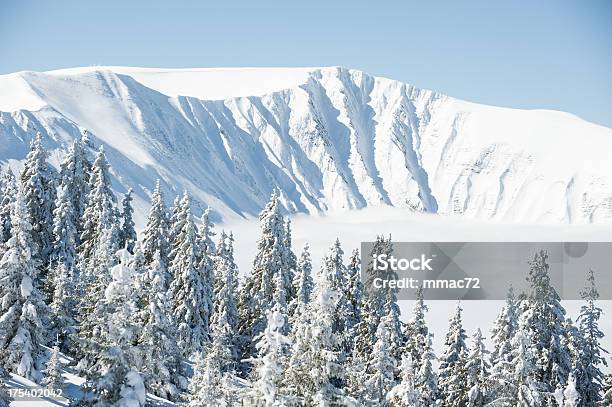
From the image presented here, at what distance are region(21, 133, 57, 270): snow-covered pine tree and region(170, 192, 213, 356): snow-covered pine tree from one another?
943cm

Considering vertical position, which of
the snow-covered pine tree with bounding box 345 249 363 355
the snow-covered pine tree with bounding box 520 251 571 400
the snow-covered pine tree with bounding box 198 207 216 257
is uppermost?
the snow-covered pine tree with bounding box 198 207 216 257

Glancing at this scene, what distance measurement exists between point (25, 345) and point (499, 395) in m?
20.4

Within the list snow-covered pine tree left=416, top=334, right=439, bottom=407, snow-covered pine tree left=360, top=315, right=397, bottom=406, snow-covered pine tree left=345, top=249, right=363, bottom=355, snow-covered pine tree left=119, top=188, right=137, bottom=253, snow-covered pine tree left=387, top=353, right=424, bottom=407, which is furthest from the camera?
snow-covered pine tree left=119, top=188, right=137, bottom=253

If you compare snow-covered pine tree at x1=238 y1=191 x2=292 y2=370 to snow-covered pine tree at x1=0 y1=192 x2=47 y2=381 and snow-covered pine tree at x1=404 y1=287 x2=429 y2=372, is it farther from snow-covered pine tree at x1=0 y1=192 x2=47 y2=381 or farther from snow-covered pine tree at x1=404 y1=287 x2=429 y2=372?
snow-covered pine tree at x1=0 y1=192 x2=47 y2=381

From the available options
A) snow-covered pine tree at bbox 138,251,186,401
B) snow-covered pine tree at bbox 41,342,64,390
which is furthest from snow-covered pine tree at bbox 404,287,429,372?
snow-covered pine tree at bbox 41,342,64,390

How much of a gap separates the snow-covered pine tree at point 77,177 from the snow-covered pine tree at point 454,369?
90.2ft

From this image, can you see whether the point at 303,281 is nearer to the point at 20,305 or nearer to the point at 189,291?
the point at 189,291

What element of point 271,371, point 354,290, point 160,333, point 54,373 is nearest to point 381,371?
point 160,333

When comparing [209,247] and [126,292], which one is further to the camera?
[209,247]

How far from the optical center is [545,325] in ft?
104


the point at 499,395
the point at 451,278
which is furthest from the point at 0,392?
the point at 451,278

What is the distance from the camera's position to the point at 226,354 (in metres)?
27.9

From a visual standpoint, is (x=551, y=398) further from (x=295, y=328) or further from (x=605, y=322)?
(x=605, y=322)

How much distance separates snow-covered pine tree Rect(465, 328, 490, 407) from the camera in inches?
1257
